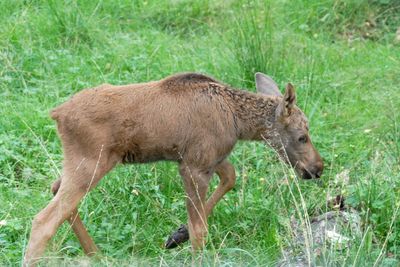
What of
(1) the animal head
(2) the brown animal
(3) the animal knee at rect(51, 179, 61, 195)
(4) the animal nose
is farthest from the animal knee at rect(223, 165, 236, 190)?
(3) the animal knee at rect(51, 179, 61, 195)

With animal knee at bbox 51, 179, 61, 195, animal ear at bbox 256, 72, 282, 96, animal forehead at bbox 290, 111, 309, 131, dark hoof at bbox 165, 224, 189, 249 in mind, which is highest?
animal ear at bbox 256, 72, 282, 96

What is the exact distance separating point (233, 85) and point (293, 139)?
2043mm

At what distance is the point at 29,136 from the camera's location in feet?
31.9

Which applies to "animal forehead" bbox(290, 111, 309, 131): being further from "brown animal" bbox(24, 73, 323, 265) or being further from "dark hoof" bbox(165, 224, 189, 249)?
"dark hoof" bbox(165, 224, 189, 249)

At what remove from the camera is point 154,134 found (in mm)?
7879

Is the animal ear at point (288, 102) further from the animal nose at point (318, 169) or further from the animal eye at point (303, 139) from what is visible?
the animal nose at point (318, 169)

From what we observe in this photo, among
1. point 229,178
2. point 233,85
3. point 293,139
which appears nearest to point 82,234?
point 229,178

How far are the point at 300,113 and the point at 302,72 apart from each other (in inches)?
89.3

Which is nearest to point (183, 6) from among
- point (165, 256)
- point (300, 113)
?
point (300, 113)

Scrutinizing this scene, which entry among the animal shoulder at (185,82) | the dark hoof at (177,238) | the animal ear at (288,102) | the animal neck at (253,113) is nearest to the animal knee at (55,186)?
the dark hoof at (177,238)

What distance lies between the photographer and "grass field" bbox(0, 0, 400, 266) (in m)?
7.91

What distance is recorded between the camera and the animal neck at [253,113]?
8.29 meters

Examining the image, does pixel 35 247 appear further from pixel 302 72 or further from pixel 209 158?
pixel 302 72

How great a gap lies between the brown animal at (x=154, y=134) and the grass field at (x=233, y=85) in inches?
9.2
